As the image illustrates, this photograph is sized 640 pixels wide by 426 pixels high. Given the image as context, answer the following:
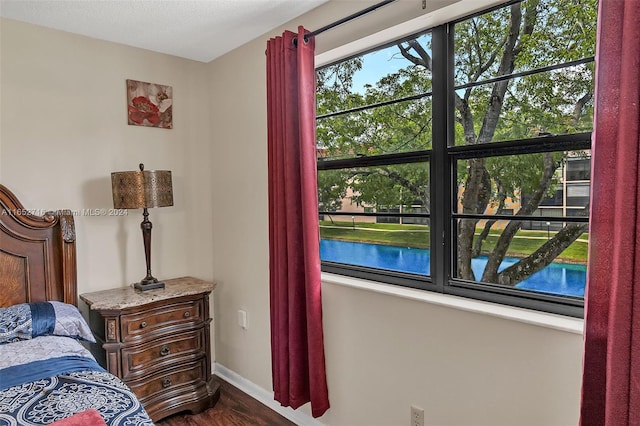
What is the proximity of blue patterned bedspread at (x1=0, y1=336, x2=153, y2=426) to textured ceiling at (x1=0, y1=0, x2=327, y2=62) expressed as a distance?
67.9 inches

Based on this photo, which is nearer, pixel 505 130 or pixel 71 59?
pixel 505 130

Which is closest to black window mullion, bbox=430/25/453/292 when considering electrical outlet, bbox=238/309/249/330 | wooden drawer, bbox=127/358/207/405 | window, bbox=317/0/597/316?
window, bbox=317/0/597/316

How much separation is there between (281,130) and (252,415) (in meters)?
1.76

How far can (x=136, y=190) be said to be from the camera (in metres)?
2.36

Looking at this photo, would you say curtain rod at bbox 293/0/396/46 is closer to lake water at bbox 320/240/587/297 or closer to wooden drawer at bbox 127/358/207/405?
lake water at bbox 320/240/587/297

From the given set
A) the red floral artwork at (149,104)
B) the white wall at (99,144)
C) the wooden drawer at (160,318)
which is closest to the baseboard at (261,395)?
the wooden drawer at (160,318)

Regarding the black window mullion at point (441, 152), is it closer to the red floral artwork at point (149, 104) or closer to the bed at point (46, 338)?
the bed at point (46, 338)

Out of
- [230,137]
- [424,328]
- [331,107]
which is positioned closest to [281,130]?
[331,107]

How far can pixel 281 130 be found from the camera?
2.17 m

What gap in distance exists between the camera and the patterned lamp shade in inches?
92.8

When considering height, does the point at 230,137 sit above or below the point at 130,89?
below

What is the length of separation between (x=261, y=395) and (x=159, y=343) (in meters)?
0.76

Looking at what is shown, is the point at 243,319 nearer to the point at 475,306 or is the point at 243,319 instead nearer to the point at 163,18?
the point at 475,306

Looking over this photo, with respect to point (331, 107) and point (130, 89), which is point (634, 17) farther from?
point (130, 89)
